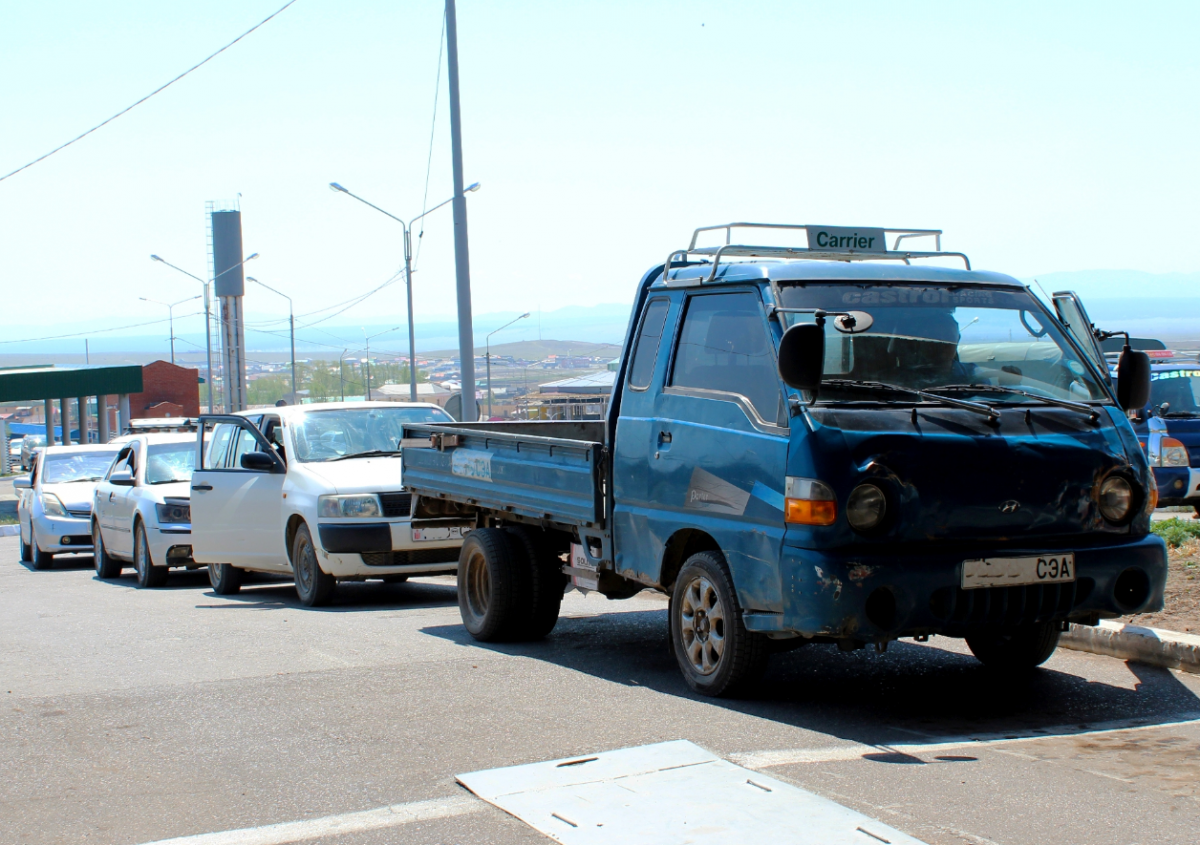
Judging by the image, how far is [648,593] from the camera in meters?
11.6

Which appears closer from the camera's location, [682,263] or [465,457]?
[682,263]

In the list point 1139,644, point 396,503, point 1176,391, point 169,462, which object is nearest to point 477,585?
point 396,503

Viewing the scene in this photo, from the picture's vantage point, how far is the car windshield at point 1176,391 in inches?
597

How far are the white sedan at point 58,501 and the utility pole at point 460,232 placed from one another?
5607 millimetres

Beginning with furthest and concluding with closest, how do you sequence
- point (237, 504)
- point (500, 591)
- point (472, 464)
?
point (237, 504), point (472, 464), point (500, 591)

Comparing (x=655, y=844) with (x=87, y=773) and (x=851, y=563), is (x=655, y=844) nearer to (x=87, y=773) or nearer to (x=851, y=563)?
(x=851, y=563)

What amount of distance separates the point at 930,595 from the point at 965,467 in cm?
59

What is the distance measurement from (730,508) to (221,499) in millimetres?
7563

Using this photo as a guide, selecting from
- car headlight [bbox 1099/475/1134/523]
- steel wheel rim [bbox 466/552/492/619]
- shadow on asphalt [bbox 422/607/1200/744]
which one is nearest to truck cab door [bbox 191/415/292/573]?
steel wheel rim [bbox 466/552/492/619]

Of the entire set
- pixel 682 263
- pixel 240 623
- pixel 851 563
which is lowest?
pixel 240 623

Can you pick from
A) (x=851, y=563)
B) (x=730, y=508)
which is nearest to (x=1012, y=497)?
(x=851, y=563)

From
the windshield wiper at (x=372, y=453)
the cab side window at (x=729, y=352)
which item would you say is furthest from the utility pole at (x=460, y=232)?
the cab side window at (x=729, y=352)

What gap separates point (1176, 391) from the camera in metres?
15.4

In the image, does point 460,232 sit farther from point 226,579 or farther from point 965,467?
point 965,467
